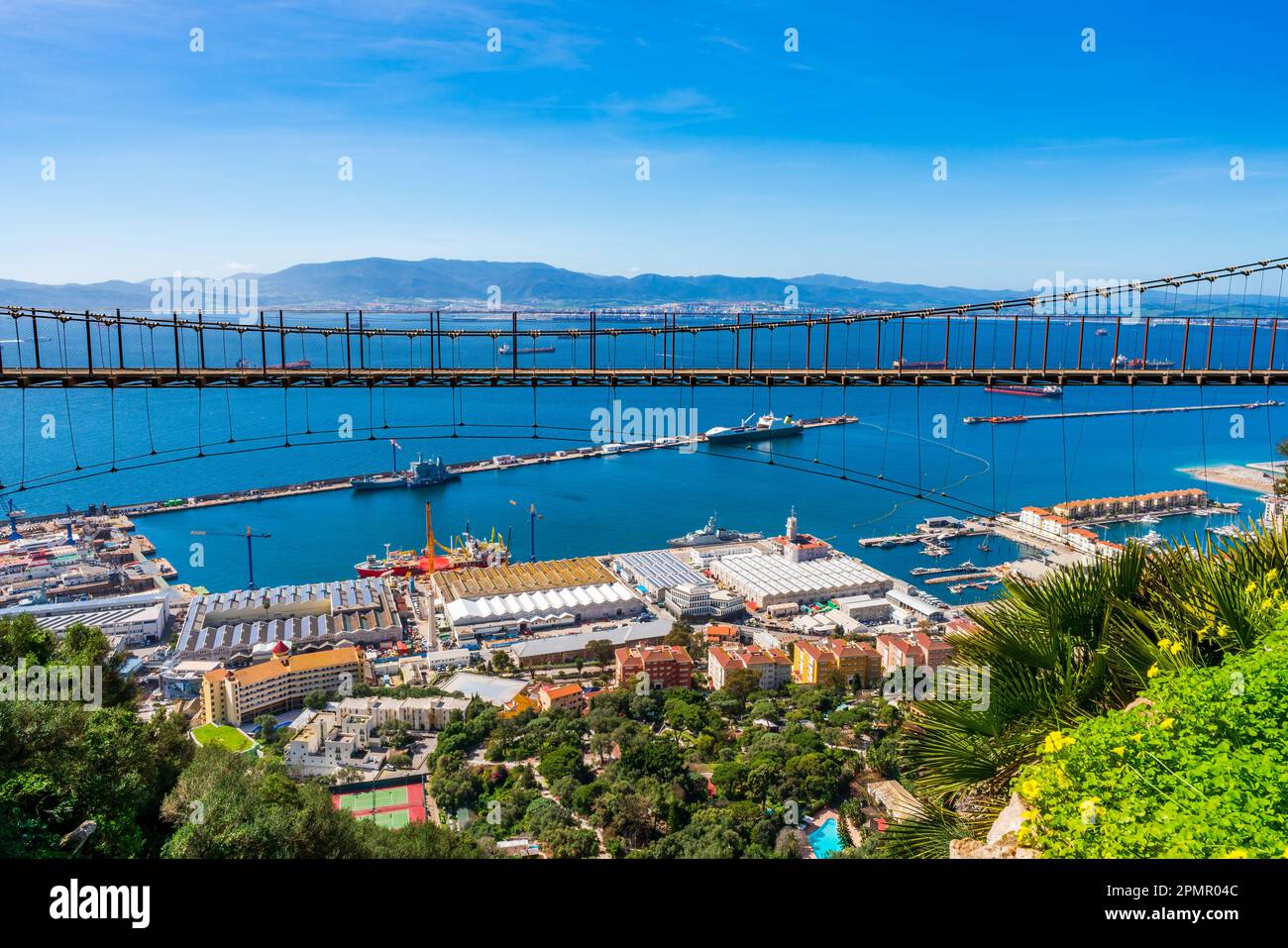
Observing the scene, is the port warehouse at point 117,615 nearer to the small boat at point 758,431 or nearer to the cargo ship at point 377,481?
the cargo ship at point 377,481

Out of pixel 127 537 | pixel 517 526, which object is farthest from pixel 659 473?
pixel 127 537

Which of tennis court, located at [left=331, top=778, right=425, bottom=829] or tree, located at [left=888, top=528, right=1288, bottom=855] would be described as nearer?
tree, located at [left=888, top=528, right=1288, bottom=855]

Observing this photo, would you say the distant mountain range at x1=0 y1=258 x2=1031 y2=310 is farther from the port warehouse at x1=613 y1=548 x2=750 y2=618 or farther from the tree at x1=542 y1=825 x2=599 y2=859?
the tree at x1=542 y1=825 x2=599 y2=859

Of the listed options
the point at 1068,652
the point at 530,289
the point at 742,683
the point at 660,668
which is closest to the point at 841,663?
the point at 742,683

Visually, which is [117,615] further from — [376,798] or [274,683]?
[376,798]

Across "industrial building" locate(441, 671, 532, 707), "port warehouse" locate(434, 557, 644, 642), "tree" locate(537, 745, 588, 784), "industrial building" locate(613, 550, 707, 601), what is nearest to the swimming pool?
"tree" locate(537, 745, 588, 784)

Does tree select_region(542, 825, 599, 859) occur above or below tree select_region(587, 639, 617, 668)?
above
